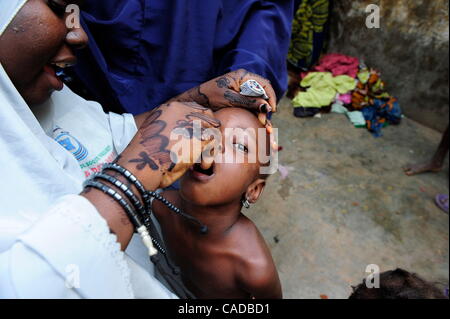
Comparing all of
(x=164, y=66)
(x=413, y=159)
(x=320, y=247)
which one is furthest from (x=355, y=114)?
(x=164, y=66)

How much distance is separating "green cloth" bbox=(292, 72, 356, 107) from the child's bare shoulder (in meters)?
3.22

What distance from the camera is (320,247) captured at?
289 cm

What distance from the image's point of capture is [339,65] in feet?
15.5

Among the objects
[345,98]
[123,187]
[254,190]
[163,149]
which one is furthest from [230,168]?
[345,98]

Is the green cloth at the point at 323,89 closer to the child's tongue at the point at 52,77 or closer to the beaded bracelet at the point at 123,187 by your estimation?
the child's tongue at the point at 52,77

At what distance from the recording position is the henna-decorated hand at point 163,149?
95 centimetres

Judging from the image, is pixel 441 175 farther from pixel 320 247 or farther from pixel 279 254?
pixel 279 254

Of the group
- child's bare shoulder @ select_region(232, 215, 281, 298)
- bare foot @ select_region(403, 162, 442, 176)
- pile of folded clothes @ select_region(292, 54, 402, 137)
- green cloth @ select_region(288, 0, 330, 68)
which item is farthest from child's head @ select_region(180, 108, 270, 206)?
green cloth @ select_region(288, 0, 330, 68)

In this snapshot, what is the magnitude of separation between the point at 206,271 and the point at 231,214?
1.01ft

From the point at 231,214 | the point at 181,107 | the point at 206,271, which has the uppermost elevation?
the point at 181,107

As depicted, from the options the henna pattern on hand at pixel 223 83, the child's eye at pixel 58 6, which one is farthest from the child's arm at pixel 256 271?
the child's eye at pixel 58 6

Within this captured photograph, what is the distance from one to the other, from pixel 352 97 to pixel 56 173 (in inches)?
164

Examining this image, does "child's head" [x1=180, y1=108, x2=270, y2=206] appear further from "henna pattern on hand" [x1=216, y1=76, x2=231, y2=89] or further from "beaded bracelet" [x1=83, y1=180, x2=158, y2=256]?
"beaded bracelet" [x1=83, y1=180, x2=158, y2=256]

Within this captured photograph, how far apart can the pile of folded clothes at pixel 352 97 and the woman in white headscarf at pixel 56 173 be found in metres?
3.26
